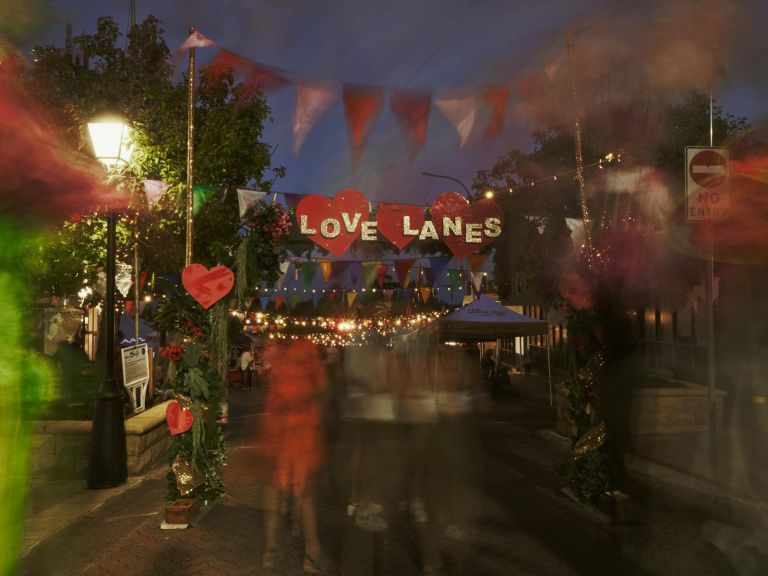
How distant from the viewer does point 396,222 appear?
43.1ft

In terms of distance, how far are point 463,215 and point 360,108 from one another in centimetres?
416

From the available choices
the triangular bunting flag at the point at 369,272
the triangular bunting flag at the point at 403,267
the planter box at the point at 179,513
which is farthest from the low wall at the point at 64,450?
the triangular bunting flag at the point at 369,272

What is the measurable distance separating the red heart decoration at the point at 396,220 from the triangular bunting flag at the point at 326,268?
8.16m

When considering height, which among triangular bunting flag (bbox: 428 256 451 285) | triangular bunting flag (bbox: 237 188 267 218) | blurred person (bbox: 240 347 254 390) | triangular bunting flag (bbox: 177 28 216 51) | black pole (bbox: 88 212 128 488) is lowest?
blurred person (bbox: 240 347 254 390)

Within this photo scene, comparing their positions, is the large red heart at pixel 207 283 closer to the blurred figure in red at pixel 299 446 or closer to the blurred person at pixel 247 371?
the blurred figure in red at pixel 299 446

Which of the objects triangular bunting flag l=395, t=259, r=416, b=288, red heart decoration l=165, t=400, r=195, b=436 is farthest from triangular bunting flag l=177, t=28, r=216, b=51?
triangular bunting flag l=395, t=259, r=416, b=288

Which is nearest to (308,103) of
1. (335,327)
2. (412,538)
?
(412,538)

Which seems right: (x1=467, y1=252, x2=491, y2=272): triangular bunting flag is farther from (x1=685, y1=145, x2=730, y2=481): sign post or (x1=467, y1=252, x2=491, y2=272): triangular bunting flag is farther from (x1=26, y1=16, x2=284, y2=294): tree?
(x1=685, y1=145, x2=730, y2=481): sign post

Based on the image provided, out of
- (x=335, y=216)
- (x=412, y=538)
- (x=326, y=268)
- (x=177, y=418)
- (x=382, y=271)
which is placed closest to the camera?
(x=412, y=538)

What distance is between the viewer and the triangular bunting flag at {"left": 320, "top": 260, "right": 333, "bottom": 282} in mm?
21094

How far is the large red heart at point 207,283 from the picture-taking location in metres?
7.20

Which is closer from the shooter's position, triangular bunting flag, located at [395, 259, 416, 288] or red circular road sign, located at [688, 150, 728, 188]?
red circular road sign, located at [688, 150, 728, 188]

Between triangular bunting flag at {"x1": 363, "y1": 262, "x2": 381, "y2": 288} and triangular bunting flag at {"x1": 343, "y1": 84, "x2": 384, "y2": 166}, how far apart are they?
11859 millimetres

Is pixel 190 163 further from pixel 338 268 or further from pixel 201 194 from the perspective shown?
pixel 338 268
